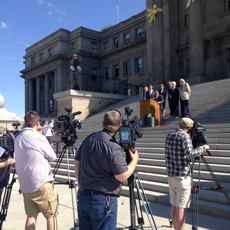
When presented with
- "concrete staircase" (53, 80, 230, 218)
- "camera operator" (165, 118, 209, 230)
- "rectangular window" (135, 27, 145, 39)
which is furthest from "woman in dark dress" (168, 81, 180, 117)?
"rectangular window" (135, 27, 145, 39)

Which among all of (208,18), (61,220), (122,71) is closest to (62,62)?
(122,71)

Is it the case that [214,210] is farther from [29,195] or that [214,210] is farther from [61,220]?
[29,195]

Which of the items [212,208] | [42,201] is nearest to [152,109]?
[212,208]

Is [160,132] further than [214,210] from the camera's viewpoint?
Yes

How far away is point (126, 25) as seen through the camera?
52.3 m

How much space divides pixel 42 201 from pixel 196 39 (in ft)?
95.0

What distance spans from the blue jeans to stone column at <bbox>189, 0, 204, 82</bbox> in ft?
93.0

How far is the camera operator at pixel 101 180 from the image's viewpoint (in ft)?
11.1

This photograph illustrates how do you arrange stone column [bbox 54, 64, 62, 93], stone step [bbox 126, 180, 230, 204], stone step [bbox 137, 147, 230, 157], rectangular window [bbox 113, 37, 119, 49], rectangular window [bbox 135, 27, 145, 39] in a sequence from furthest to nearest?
stone column [bbox 54, 64, 62, 93]
rectangular window [bbox 113, 37, 119, 49]
rectangular window [bbox 135, 27, 145, 39]
stone step [bbox 137, 147, 230, 157]
stone step [bbox 126, 180, 230, 204]

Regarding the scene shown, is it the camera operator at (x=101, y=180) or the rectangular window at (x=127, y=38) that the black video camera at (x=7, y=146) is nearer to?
the camera operator at (x=101, y=180)

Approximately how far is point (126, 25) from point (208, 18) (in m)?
21.3

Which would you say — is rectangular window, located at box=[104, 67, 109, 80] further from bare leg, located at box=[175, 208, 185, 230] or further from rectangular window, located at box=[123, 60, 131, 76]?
bare leg, located at box=[175, 208, 185, 230]

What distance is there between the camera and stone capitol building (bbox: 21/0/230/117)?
31.5 metres

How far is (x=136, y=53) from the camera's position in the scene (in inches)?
1939
